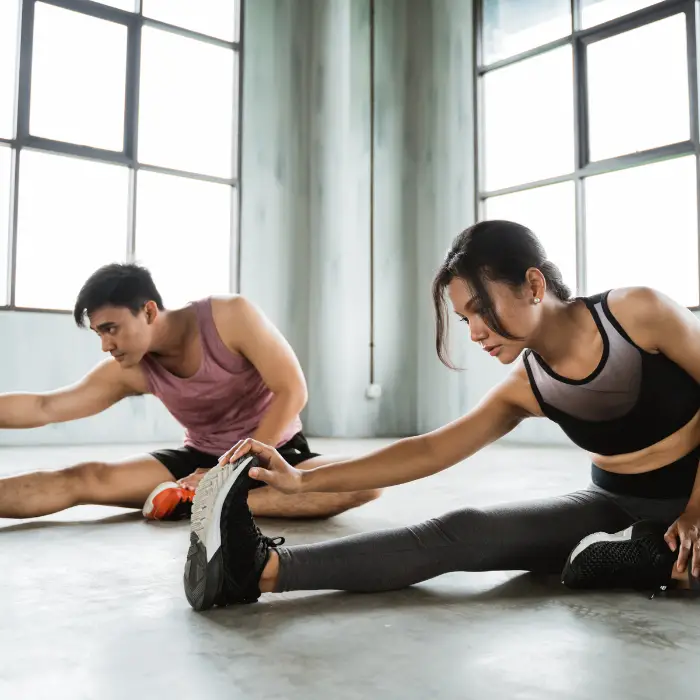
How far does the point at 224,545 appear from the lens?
1.23 meters

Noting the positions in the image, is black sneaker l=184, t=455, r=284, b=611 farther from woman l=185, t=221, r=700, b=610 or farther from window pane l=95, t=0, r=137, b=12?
window pane l=95, t=0, r=137, b=12

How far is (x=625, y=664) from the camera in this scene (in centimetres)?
100

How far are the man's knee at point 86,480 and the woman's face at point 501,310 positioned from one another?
52.4 inches

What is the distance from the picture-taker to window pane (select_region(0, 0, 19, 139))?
5.09m

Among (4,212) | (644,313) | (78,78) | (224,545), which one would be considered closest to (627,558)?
(644,313)

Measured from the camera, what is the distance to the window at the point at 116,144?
5125 mm

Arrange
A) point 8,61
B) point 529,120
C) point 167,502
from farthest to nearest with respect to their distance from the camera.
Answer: point 529,120 → point 8,61 → point 167,502

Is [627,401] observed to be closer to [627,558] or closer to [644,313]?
[644,313]

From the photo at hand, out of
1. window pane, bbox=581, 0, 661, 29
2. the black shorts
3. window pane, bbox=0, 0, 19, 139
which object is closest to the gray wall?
window pane, bbox=581, 0, 661, 29

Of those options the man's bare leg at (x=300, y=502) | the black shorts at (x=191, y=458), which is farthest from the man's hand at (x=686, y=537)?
the black shorts at (x=191, y=458)

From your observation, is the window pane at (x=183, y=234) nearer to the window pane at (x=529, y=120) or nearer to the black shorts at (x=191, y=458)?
the window pane at (x=529, y=120)

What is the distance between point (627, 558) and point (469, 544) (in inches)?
10.6

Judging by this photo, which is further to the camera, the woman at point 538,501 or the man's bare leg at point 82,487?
the man's bare leg at point 82,487

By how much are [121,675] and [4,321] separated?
4.61 metres
